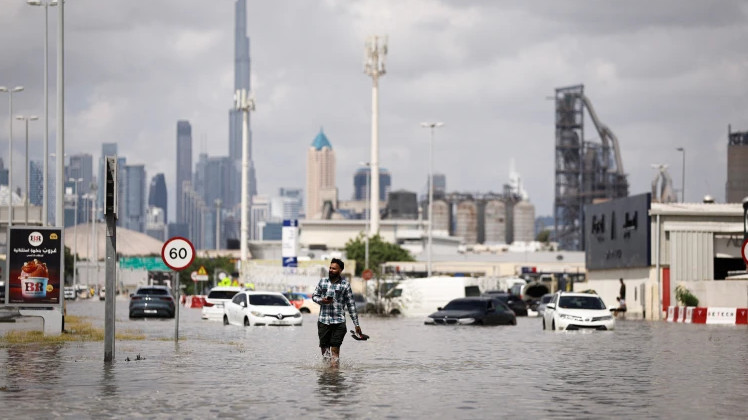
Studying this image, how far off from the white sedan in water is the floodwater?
Answer: 1218cm

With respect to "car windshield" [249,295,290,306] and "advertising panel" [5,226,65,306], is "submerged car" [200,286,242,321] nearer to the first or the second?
"car windshield" [249,295,290,306]

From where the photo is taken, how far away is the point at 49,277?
33.2m

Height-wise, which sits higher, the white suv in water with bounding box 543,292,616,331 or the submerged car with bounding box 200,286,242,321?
the white suv in water with bounding box 543,292,616,331

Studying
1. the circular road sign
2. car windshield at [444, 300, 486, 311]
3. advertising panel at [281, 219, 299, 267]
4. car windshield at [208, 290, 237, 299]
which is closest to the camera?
→ the circular road sign

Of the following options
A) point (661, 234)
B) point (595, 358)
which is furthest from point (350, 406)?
point (661, 234)

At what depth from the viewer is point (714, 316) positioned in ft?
178

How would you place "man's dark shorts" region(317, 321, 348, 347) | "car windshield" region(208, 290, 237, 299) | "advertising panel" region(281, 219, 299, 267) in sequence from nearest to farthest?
"man's dark shorts" region(317, 321, 348, 347) → "car windshield" region(208, 290, 237, 299) → "advertising panel" region(281, 219, 299, 267)

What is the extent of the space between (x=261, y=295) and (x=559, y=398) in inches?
1215

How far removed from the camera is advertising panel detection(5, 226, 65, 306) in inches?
1296

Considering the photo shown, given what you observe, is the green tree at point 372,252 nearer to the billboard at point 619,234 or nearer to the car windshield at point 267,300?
the billboard at point 619,234

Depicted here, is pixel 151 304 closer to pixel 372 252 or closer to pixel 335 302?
pixel 335 302

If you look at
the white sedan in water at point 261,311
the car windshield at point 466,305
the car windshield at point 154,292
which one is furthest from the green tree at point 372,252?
the white sedan in water at point 261,311

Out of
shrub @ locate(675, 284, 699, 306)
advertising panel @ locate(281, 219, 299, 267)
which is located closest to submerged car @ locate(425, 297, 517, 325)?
shrub @ locate(675, 284, 699, 306)

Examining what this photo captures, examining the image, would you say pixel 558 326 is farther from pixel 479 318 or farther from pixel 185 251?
pixel 185 251
